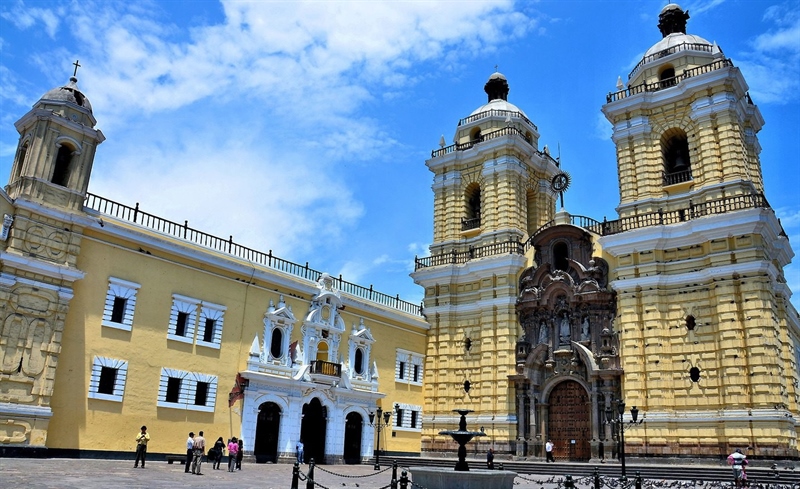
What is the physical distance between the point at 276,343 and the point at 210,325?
3116 mm

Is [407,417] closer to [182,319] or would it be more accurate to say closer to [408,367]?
[408,367]

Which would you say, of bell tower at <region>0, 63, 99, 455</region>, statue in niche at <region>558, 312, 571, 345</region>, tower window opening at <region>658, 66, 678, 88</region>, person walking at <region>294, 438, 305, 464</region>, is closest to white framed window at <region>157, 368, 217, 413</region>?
person walking at <region>294, 438, 305, 464</region>

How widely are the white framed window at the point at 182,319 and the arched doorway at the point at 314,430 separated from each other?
19.7 feet

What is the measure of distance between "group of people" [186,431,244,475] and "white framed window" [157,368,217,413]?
3.57 feet

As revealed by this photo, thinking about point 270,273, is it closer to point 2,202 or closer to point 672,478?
point 2,202

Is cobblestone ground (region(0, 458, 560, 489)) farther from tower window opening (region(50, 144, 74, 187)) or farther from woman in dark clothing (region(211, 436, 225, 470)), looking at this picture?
tower window opening (region(50, 144, 74, 187))

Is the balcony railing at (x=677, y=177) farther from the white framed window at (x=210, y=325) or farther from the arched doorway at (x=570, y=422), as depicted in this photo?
the white framed window at (x=210, y=325)

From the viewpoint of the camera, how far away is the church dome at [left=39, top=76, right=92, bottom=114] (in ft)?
72.7

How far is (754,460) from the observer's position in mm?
22781

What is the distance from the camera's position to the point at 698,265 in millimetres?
26156

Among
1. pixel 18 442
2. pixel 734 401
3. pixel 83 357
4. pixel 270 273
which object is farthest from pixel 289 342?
pixel 734 401

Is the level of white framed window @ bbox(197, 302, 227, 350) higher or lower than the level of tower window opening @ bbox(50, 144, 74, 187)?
lower

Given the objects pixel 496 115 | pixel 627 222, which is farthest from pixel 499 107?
pixel 627 222

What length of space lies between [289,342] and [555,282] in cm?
1218
